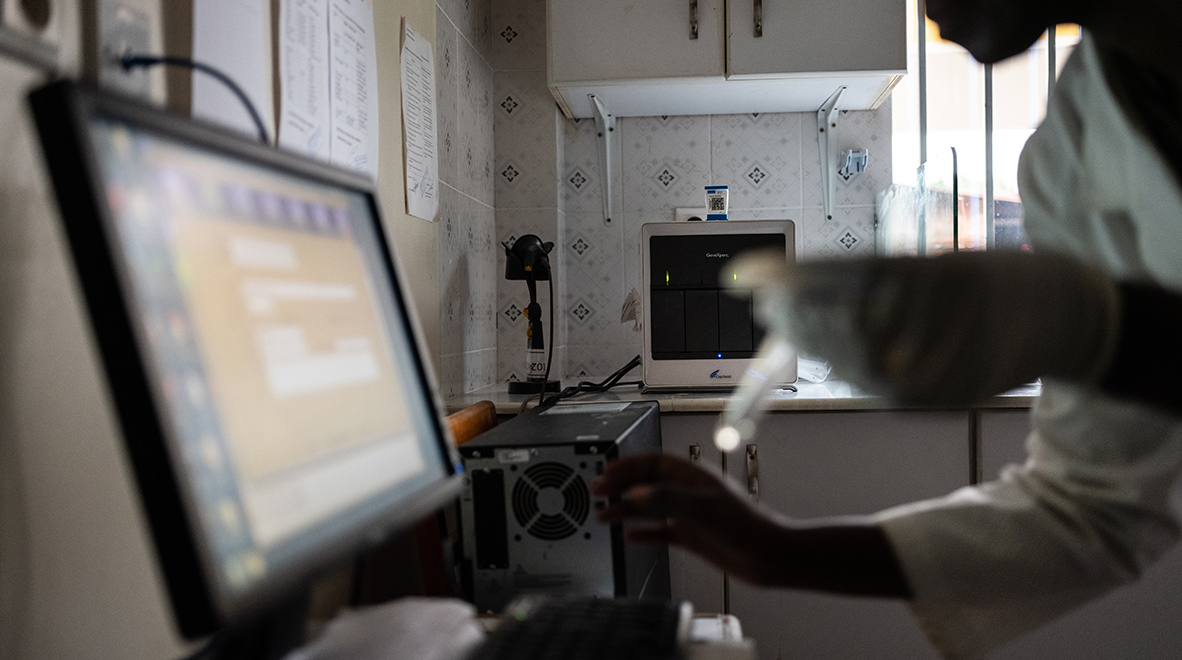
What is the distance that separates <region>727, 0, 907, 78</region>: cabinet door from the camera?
2.03 meters

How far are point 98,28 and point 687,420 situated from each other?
1.32 meters

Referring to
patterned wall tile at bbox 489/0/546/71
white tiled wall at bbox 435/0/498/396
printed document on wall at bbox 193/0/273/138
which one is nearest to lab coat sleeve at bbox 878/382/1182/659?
printed document on wall at bbox 193/0/273/138

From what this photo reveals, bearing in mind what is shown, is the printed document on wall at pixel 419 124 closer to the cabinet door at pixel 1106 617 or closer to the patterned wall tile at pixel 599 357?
the patterned wall tile at pixel 599 357

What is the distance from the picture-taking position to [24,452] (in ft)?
1.99

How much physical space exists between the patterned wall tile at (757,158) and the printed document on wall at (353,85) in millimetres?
1339

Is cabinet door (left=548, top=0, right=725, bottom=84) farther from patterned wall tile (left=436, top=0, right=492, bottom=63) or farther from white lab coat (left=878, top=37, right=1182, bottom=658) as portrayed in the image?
white lab coat (left=878, top=37, right=1182, bottom=658)

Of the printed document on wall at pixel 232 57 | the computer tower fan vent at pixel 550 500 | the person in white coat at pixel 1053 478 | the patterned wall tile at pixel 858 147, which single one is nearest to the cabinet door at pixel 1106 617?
the patterned wall tile at pixel 858 147

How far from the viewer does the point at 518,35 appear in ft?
7.90

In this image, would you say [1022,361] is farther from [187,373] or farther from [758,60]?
[758,60]

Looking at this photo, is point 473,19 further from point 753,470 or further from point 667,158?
point 753,470

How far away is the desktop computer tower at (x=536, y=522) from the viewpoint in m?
0.90

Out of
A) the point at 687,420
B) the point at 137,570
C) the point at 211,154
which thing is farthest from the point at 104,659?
the point at 687,420

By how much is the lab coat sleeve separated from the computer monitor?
436mm

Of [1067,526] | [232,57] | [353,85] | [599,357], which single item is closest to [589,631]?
[1067,526]
